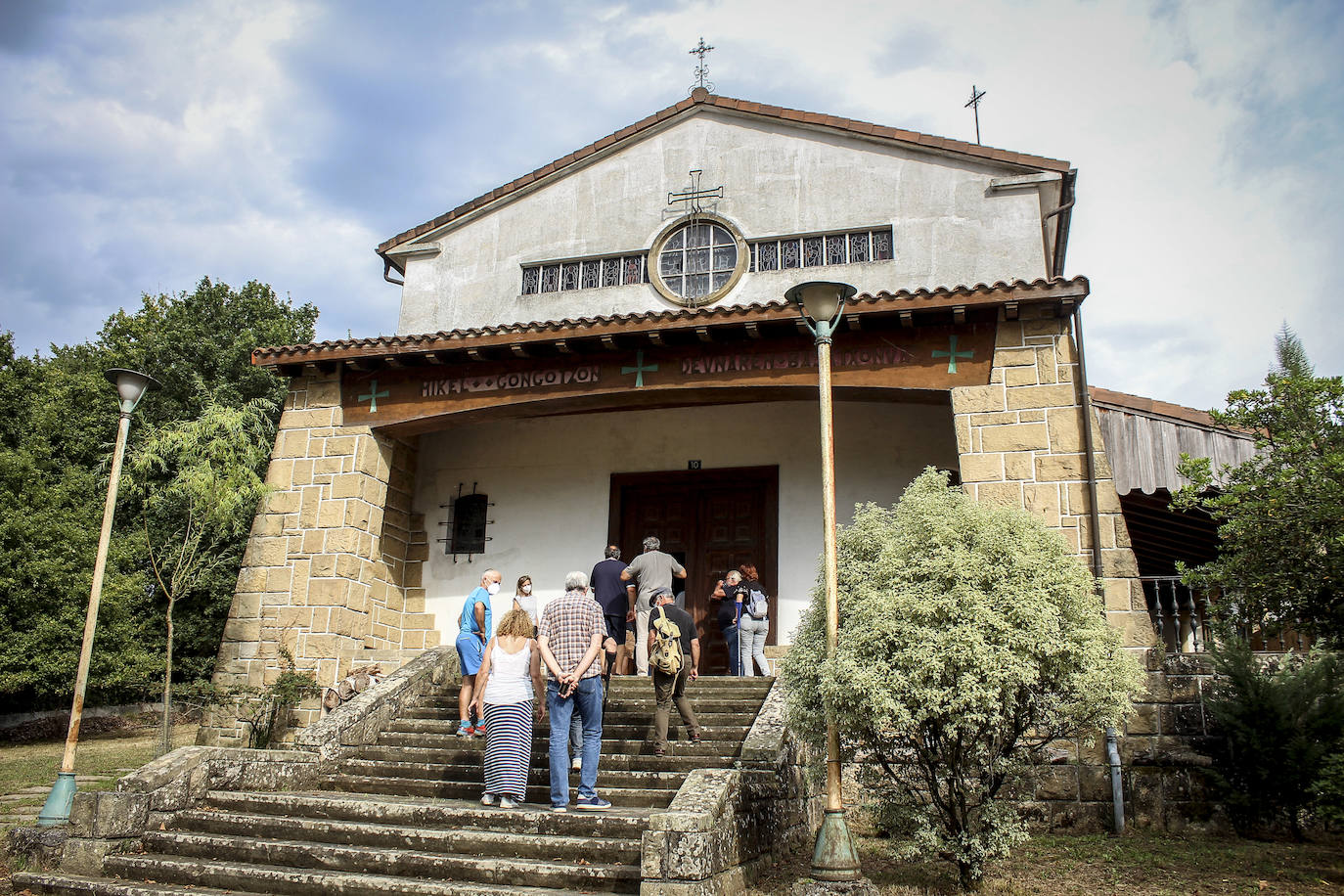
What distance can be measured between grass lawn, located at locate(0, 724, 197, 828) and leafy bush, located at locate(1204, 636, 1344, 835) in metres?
9.77

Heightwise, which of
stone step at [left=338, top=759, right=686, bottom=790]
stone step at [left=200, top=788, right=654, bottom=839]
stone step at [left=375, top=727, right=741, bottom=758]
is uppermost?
stone step at [left=375, top=727, right=741, bottom=758]

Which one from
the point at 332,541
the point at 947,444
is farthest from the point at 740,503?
the point at 332,541

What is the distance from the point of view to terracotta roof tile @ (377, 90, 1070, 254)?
41.2ft

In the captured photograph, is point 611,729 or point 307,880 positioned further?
point 611,729

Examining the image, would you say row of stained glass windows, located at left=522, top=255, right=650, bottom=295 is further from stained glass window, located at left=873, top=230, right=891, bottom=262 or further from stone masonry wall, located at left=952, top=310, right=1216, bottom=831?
stone masonry wall, located at left=952, top=310, right=1216, bottom=831

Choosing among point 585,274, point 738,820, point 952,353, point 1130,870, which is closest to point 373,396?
point 585,274

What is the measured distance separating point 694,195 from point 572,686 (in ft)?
29.2

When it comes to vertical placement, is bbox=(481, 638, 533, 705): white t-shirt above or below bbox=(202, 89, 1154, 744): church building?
below

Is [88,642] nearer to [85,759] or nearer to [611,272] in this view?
[85,759]

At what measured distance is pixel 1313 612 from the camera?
6.52 meters

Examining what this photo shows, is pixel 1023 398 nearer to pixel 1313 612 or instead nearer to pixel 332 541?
pixel 1313 612

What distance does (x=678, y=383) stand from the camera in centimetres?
1111

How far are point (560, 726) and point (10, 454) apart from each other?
1393 centimetres

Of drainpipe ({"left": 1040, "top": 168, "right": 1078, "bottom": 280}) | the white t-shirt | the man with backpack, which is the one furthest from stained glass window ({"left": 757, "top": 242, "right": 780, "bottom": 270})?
the white t-shirt
